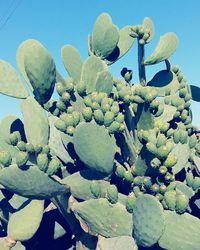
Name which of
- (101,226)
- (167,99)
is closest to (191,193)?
(101,226)

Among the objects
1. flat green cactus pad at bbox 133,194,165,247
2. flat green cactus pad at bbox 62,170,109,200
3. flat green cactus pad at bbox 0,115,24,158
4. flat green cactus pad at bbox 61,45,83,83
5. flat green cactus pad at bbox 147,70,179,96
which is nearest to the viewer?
flat green cactus pad at bbox 133,194,165,247

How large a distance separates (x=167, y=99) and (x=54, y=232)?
98cm

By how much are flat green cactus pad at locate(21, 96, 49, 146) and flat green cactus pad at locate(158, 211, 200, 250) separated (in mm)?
684

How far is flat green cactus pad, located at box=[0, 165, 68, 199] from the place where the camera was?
1.66 metres

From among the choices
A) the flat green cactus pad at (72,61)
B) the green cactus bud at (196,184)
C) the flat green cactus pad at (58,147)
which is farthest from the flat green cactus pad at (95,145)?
the flat green cactus pad at (72,61)

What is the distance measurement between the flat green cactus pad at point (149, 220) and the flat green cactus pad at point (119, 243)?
61 mm

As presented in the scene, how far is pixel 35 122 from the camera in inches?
76.9

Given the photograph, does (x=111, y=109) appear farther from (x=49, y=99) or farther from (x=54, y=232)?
(x=54, y=232)

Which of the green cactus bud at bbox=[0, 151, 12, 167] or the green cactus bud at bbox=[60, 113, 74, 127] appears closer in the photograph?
the green cactus bud at bbox=[0, 151, 12, 167]

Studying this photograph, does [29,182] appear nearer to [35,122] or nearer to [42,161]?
[42,161]

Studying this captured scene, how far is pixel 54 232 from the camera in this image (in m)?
2.16

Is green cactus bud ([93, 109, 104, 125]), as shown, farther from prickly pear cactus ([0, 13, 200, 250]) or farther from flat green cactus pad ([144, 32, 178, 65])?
flat green cactus pad ([144, 32, 178, 65])

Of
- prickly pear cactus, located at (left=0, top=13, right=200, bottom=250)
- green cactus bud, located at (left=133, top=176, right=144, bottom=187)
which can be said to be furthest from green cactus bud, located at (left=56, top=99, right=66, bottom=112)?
green cactus bud, located at (left=133, top=176, right=144, bottom=187)

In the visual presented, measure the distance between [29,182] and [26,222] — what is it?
Answer: 219mm
